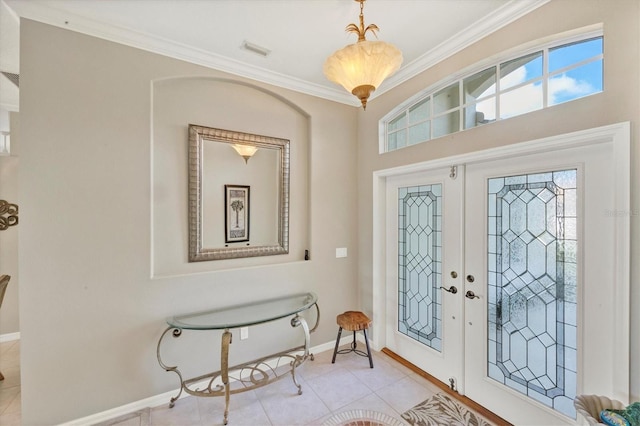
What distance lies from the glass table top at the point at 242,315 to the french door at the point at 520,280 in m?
1.28

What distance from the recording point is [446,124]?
2.35 metres

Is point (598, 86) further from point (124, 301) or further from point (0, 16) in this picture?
point (0, 16)

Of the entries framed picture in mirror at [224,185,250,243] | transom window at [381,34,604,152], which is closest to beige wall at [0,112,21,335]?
framed picture in mirror at [224,185,250,243]

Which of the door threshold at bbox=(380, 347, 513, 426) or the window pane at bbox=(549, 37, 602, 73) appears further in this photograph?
the door threshold at bbox=(380, 347, 513, 426)

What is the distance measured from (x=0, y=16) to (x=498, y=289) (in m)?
4.06

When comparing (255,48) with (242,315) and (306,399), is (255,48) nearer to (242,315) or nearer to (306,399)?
(242,315)

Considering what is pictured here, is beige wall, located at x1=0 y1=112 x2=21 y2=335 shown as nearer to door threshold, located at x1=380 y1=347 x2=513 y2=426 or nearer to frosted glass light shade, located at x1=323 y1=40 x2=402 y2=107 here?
frosted glass light shade, located at x1=323 y1=40 x2=402 y2=107

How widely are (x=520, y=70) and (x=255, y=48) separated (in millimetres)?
2097

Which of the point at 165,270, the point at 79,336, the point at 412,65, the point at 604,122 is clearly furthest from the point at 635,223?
the point at 79,336

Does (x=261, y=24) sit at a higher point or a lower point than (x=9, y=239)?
higher

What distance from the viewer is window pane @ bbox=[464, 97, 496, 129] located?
2.02 metres

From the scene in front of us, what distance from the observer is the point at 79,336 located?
191 centimetres

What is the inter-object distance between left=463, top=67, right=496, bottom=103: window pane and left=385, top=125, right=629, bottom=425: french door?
0.57 metres

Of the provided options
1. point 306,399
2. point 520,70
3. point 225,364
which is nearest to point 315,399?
point 306,399
